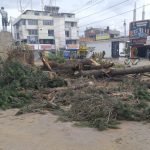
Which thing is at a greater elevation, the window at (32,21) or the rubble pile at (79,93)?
the window at (32,21)

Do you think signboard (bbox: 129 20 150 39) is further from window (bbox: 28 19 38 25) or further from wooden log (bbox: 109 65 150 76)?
window (bbox: 28 19 38 25)

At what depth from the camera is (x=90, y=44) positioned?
206 ft

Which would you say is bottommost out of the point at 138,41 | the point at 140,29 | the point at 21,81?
the point at 21,81

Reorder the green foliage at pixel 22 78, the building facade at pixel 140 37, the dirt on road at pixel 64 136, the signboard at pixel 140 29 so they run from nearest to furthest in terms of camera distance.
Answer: the dirt on road at pixel 64 136
the green foliage at pixel 22 78
the building facade at pixel 140 37
the signboard at pixel 140 29

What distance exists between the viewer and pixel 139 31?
45.8 m

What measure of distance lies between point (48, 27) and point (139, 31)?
3525cm

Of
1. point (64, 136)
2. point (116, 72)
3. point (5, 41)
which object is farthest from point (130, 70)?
point (5, 41)

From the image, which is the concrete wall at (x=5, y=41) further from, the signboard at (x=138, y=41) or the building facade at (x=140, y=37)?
the signboard at (x=138, y=41)

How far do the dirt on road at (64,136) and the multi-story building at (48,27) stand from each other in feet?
210

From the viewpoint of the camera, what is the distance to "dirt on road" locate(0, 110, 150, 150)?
5.43 metres

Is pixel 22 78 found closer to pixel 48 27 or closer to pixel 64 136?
pixel 64 136

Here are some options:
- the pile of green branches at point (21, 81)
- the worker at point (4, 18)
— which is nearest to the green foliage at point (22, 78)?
the pile of green branches at point (21, 81)

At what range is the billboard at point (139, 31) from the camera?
44750mm

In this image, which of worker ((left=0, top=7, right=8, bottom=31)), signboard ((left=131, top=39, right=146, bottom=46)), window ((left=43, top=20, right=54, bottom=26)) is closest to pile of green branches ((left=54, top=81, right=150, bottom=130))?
worker ((left=0, top=7, right=8, bottom=31))
